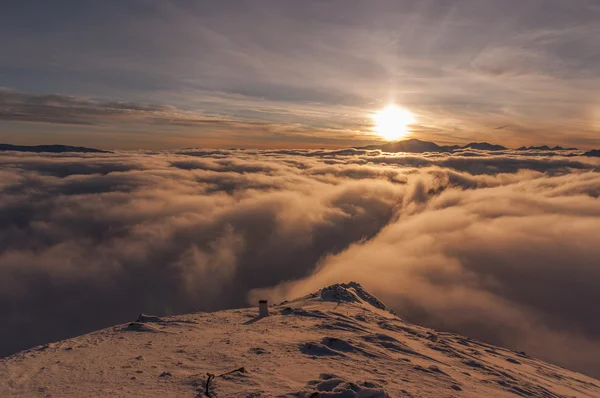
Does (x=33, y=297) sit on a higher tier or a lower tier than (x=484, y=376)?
lower

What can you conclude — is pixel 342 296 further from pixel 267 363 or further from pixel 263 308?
pixel 267 363

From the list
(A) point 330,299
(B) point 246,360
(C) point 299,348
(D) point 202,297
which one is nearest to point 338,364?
(C) point 299,348

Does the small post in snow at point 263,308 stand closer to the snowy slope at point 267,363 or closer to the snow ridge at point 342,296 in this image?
the snowy slope at point 267,363

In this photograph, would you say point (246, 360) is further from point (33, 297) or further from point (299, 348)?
point (33, 297)

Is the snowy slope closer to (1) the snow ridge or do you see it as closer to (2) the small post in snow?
(2) the small post in snow

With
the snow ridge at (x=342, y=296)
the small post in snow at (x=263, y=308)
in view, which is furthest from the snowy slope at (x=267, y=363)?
the snow ridge at (x=342, y=296)

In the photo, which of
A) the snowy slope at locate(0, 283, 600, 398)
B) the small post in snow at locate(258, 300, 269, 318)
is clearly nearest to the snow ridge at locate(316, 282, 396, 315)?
the snowy slope at locate(0, 283, 600, 398)

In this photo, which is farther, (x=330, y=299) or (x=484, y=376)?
(x=330, y=299)

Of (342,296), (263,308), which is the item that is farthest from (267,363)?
(342,296)
